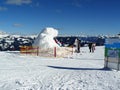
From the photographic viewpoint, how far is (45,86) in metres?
16.8

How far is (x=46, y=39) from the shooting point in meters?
45.5

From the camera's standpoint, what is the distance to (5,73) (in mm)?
21672

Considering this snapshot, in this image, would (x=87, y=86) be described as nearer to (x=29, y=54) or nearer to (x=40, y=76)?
(x=40, y=76)

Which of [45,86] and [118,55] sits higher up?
[118,55]

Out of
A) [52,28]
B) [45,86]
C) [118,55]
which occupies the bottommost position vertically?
[45,86]

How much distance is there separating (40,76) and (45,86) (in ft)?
11.8

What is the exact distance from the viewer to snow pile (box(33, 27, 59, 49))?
4434cm

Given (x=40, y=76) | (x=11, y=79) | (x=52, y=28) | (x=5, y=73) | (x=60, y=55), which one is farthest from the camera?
(x=52, y=28)

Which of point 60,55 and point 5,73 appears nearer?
point 5,73

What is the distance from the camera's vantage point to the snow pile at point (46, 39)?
44.3 meters

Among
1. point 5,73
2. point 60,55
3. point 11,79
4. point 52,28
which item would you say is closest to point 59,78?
point 11,79

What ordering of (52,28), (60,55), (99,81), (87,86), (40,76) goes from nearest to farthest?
(87,86), (99,81), (40,76), (60,55), (52,28)

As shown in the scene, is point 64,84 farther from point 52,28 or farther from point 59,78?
point 52,28

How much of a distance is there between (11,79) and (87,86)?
525 centimetres
